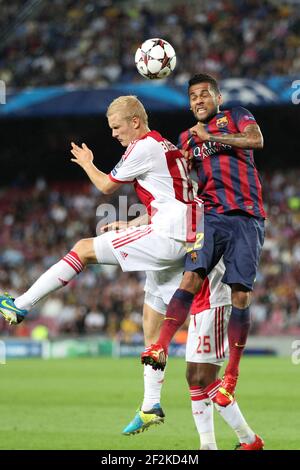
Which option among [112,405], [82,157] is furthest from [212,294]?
[112,405]

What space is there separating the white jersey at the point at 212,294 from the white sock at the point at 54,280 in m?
0.94

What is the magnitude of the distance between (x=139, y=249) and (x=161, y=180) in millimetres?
612

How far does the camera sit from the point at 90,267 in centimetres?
2586

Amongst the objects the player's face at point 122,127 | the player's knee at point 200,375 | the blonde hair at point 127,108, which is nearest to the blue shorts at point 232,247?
the player's knee at point 200,375

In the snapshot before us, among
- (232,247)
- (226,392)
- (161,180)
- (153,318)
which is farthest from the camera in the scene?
(153,318)

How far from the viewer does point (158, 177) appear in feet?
25.0

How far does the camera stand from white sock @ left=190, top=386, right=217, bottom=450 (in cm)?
728

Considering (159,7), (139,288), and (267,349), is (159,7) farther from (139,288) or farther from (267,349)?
(267,349)

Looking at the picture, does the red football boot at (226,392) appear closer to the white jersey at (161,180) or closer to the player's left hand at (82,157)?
the white jersey at (161,180)

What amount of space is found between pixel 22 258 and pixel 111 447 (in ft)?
64.1

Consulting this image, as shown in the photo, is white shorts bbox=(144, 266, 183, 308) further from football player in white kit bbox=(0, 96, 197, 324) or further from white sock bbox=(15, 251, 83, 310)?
white sock bbox=(15, 251, 83, 310)

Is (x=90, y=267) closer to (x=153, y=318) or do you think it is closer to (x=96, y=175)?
(x=153, y=318)

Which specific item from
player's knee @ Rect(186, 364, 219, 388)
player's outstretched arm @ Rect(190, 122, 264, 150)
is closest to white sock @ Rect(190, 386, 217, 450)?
player's knee @ Rect(186, 364, 219, 388)
